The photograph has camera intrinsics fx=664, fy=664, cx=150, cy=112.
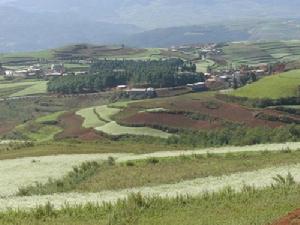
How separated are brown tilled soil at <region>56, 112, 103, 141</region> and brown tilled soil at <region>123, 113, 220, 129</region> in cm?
665

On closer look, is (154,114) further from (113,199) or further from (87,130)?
(113,199)

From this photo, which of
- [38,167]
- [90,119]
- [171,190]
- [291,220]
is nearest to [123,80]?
[90,119]

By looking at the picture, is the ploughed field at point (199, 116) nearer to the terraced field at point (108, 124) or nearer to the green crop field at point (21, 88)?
the terraced field at point (108, 124)

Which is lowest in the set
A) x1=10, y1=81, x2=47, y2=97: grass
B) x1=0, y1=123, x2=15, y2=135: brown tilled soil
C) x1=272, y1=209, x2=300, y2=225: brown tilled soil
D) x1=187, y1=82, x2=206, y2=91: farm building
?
x1=0, y1=123, x2=15, y2=135: brown tilled soil

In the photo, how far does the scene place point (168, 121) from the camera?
9344 cm

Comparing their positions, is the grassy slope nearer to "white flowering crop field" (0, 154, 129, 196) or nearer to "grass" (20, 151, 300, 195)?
"grass" (20, 151, 300, 195)

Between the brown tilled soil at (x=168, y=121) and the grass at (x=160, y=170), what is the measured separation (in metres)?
43.2

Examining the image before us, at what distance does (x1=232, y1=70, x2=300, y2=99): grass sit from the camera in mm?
101000

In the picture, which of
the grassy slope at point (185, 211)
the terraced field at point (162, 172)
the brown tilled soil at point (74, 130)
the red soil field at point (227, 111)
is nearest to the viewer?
the grassy slope at point (185, 211)

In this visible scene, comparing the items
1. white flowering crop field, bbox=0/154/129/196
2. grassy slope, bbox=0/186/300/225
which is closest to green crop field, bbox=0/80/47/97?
white flowering crop field, bbox=0/154/129/196

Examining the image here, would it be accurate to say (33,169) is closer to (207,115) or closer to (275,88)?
(207,115)

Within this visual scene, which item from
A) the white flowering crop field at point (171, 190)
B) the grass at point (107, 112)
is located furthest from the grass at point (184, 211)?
the grass at point (107, 112)

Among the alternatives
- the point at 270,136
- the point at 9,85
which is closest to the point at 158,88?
the point at 9,85

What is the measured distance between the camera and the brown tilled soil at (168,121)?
89.8 meters
